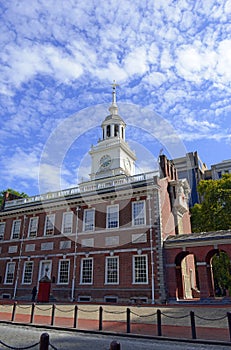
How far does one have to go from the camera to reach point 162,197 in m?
25.9

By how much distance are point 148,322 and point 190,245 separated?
409 inches

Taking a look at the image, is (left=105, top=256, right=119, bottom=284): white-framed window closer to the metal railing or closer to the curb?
the metal railing

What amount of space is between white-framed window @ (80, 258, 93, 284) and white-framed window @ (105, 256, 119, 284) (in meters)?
1.64

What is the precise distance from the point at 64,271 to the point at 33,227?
6440 millimetres

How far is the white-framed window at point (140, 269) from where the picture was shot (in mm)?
22688

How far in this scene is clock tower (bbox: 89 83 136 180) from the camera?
41.4 m

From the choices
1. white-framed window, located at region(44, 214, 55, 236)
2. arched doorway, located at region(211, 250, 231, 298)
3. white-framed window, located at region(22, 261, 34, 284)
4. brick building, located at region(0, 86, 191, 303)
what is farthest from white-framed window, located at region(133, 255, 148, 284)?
white-framed window, located at region(22, 261, 34, 284)

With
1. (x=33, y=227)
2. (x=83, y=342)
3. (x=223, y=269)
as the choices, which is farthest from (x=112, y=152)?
(x=83, y=342)

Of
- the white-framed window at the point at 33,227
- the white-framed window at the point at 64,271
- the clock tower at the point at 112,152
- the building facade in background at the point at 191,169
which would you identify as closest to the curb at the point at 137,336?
the white-framed window at the point at 64,271

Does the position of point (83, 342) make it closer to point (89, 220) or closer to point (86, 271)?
point (86, 271)

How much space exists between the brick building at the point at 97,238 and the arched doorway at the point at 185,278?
8.00 feet

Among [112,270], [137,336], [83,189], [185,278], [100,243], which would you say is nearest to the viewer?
[137,336]

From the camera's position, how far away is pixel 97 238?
26.0 metres

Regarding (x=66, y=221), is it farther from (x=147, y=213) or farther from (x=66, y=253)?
(x=147, y=213)
